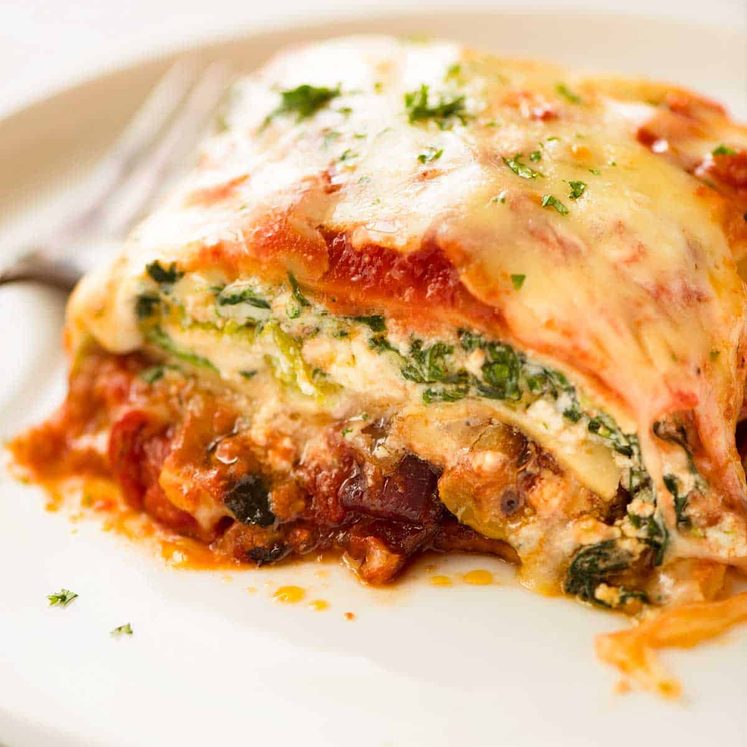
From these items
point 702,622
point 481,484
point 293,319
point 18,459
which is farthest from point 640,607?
point 18,459

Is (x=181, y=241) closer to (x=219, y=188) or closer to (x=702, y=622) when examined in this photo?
(x=219, y=188)

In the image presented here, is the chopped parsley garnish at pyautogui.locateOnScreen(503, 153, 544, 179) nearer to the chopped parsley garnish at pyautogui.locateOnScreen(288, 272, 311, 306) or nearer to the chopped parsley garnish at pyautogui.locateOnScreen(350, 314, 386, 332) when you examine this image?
the chopped parsley garnish at pyautogui.locateOnScreen(350, 314, 386, 332)

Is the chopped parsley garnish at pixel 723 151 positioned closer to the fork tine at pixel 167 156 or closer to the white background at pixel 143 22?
the white background at pixel 143 22

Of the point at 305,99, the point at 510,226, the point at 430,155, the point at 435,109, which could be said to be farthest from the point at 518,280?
the point at 305,99

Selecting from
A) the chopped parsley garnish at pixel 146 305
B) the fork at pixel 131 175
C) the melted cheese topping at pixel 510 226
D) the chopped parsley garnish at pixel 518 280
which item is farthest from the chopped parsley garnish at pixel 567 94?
the fork at pixel 131 175

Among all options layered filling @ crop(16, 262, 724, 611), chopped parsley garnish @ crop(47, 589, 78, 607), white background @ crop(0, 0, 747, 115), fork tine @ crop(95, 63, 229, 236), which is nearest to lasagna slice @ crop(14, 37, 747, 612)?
layered filling @ crop(16, 262, 724, 611)

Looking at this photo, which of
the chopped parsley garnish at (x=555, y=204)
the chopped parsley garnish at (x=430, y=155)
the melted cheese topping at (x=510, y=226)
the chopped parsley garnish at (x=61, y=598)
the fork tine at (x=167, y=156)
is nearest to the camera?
the melted cheese topping at (x=510, y=226)
